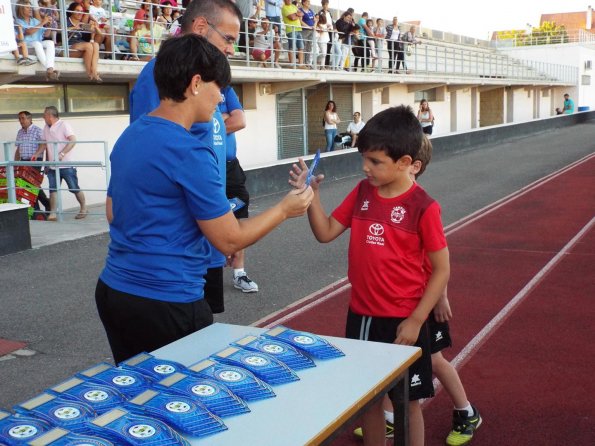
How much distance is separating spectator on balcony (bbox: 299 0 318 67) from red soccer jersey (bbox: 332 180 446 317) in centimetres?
1801

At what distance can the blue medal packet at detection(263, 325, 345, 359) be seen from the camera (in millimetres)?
2373

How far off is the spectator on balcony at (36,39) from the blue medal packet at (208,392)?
10634 millimetres

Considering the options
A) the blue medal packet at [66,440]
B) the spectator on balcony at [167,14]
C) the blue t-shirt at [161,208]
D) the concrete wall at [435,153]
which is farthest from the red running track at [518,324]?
the spectator on balcony at [167,14]

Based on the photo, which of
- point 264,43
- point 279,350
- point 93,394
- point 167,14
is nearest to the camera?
point 93,394

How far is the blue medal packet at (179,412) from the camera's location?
184 cm

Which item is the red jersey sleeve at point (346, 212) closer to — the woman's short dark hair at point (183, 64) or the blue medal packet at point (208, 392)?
the woman's short dark hair at point (183, 64)

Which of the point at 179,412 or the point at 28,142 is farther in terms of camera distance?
the point at 28,142

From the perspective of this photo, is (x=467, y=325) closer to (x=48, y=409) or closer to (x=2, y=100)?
(x=48, y=409)

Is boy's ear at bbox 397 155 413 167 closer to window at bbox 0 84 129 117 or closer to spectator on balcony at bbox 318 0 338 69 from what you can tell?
window at bbox 0 84 129 117

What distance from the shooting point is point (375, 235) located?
3170 mm


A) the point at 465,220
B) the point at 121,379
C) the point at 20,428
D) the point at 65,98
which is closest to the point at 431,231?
the point at 121,379

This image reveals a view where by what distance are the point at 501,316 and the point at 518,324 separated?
251 mm

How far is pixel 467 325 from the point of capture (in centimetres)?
594

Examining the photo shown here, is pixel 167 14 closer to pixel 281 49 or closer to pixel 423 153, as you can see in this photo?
pixel 281 49
